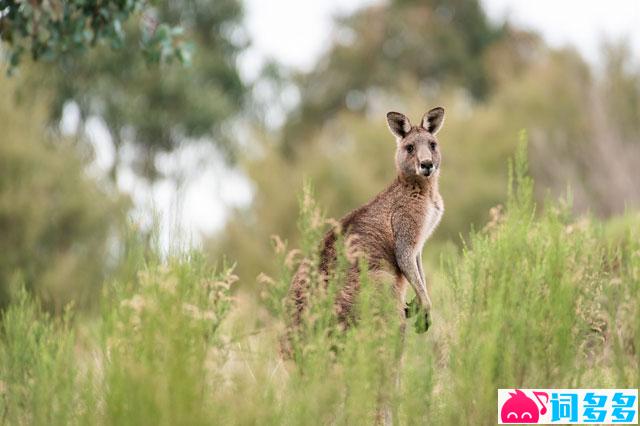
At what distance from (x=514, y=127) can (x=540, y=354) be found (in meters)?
29.8

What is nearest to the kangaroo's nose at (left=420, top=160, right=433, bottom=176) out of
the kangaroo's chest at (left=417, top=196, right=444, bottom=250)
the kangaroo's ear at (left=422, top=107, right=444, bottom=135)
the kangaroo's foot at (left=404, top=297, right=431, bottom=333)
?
the kangaroo's chest at (left=417, top=196, right=444, bottom=250)

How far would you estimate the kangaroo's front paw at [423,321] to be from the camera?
6.29 metres

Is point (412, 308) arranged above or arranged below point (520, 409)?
above

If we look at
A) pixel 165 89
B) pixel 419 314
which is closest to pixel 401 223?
pixel 419 314

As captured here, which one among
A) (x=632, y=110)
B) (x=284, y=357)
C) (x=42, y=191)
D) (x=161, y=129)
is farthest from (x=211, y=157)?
(x=284, y=357)

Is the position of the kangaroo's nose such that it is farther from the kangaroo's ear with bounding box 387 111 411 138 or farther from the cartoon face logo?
the cartoon face logo

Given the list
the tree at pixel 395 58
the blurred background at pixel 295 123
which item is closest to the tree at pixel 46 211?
the blurred background at pixel 295 123

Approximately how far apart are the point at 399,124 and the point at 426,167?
0.68 m

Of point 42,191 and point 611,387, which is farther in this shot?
point 42,191

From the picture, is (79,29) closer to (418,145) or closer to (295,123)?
(418,145)

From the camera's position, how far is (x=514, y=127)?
3497 centimetres

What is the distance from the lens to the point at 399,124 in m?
8.52

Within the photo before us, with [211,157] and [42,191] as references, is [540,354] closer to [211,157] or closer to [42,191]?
[42,191]

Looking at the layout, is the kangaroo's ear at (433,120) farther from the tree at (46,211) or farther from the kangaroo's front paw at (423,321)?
the tree at (46,211)
